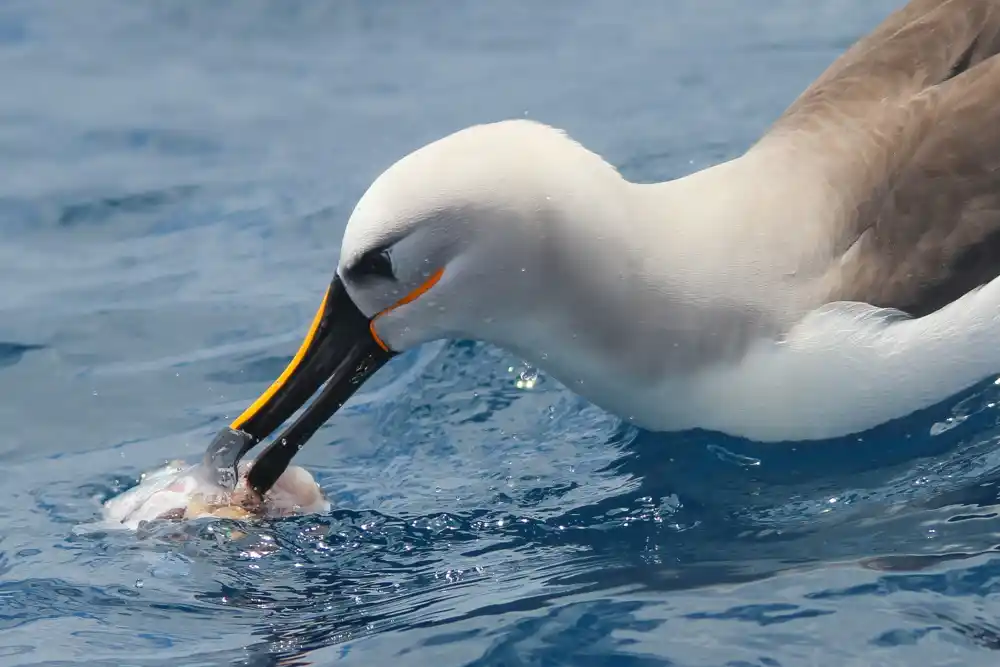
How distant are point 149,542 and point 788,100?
6.46m

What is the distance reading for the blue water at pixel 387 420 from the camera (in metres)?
4.88

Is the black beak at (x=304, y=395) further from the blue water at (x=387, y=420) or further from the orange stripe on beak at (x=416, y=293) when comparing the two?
the blue water at (x=387, y=420)

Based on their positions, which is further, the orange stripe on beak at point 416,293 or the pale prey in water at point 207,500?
the pale prey in water at point 207,500

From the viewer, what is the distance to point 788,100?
1079cm

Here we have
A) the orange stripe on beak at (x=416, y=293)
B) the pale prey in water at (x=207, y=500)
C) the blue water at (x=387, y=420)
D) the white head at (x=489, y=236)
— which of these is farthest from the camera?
the pale prey in water at (x=207, y=500)

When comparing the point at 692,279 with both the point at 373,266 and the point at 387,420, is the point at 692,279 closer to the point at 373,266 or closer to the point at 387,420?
the point at 373,266

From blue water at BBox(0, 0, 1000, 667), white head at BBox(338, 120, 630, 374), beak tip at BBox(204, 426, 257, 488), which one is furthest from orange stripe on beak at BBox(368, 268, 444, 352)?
blue water at BBox(0, 0, 1000, 667)

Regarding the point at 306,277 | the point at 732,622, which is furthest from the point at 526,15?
the point at 732,622

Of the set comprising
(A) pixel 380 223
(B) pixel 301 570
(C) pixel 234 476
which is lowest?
(B) pixel 301 570

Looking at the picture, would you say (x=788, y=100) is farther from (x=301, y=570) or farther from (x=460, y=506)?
(x=301, y=570)

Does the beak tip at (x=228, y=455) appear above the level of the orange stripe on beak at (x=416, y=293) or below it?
below

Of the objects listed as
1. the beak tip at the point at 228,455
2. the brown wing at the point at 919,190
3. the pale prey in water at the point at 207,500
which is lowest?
the pale prey in water at the point at 207,500

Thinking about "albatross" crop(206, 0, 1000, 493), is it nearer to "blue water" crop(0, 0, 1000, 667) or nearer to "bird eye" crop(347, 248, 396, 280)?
A: "bird eye" crop(347, 248, 396, 280)

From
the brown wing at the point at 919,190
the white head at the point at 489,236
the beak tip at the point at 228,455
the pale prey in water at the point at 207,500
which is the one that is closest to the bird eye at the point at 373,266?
the white head at the point at 489,236
